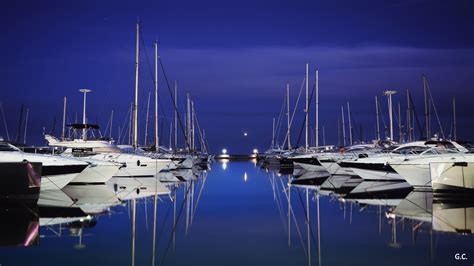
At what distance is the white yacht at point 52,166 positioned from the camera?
2147 centimetres

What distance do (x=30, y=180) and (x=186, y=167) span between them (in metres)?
36.7

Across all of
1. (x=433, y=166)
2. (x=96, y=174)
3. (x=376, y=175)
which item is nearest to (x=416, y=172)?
(x=433, y=166)

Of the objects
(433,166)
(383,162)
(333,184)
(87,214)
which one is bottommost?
(87,214)

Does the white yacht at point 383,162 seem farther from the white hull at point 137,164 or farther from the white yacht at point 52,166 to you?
the white yacht at point 52,166

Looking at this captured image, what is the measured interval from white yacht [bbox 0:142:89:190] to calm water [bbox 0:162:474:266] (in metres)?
3.37

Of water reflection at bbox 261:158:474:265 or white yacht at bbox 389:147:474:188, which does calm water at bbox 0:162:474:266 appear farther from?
white yacht at bbox 389:147:474:188

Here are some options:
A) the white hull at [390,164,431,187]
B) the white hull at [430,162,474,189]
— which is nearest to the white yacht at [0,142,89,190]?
the white hull at [390,164,431,187]

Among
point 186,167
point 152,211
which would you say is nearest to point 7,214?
point 152,211

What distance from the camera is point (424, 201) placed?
2034cm

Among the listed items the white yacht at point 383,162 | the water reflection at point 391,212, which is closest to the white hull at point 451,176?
the water reflection at point 391,212

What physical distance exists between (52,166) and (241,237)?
1208 cm

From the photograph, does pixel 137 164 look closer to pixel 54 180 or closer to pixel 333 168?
pixel 54 180

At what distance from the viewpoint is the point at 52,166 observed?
2209 cm

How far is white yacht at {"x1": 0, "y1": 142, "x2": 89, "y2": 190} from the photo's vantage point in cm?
2147
